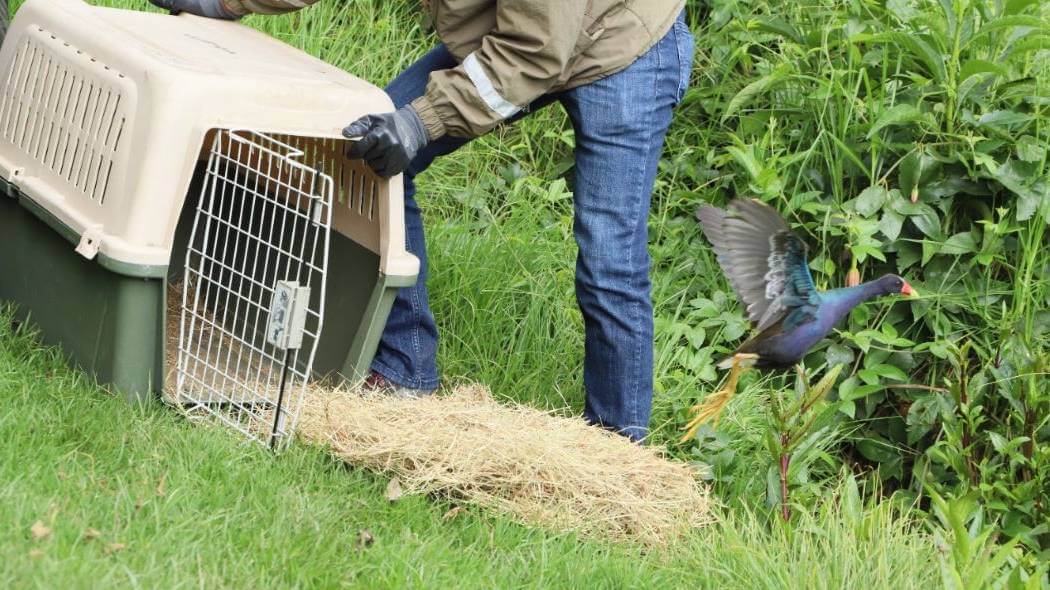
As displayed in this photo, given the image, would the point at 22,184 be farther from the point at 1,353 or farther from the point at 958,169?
the point at 958,169

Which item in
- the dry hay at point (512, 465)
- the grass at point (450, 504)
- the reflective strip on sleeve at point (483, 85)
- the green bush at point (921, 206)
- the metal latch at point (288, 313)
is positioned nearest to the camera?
the grass at point (450, 504)

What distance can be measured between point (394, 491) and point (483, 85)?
976 mm

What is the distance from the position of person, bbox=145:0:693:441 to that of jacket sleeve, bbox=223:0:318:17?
28mm

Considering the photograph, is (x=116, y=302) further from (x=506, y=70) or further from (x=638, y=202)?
(x=638, y=202)

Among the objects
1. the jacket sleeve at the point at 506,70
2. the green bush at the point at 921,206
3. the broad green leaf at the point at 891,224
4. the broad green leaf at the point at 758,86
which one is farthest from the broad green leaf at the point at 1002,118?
the jacket sleeve at the point at 506,70

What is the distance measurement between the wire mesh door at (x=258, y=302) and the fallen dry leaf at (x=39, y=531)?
0.66m

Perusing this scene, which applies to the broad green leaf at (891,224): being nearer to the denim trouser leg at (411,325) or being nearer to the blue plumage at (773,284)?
the blue plumage at (773,284)

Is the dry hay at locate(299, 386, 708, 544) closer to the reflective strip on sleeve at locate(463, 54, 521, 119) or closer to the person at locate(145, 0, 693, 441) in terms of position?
the person at locate(145, 0, 693, 441)

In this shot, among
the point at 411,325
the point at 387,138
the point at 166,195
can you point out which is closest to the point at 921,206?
the point at 411,325

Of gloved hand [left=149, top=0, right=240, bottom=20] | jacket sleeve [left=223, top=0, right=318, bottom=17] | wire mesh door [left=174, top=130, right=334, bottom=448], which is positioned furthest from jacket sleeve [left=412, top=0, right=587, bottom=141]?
gloved hand [left=149, top=0, right=240, bottom=20]

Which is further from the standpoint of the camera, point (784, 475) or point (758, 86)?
point (758, 86)

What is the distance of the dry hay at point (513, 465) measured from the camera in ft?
9.67

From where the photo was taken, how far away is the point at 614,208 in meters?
3.27

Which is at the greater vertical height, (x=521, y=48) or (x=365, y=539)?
(x=521, y=48)
